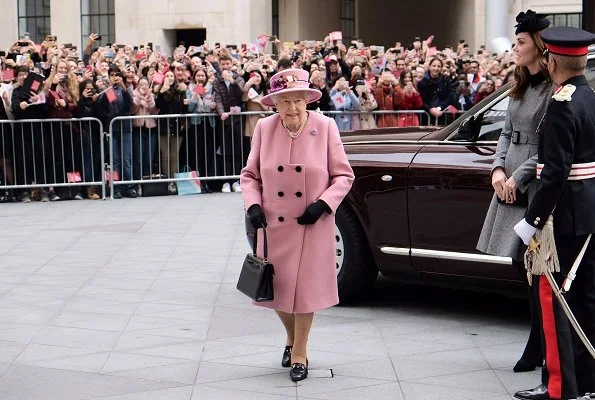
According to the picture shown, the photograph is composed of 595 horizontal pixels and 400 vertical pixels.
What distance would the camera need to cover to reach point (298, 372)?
21.9ft

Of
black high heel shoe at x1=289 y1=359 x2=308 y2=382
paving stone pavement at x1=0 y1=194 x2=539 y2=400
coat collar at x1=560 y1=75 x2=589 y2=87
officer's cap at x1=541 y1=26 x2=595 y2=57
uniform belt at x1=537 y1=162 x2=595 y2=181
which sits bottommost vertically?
paving stone pavement at x1=0 y1=194 x2=539 y2=400

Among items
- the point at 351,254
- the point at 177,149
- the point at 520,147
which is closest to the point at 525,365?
the point at 520,147

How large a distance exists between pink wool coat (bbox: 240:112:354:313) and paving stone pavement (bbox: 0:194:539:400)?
531 mm

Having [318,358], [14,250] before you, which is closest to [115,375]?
[318,358]

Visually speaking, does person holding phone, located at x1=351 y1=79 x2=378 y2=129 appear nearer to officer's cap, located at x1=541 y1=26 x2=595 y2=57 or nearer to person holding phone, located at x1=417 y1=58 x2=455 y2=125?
person holding phone, located at x1=417 y1=58 x2=455 y2=125

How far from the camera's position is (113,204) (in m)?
15.5

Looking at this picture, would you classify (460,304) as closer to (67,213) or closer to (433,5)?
(67,213)

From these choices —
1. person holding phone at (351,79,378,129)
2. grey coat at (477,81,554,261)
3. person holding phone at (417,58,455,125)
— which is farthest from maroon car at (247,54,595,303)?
person holding phone at (417,58,455,125)

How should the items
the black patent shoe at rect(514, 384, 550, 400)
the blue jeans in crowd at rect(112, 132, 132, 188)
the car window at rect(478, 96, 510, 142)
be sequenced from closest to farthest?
the black patent shoe at rect(514, 384, 550, 400)
the car window at rect(478, 96, 510, 142)
the blue jeans in crowd at rect(112, 132, 132, 188)

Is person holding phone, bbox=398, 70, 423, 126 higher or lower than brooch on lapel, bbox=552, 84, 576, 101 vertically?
lower

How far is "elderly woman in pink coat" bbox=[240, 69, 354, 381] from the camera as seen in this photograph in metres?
6.60

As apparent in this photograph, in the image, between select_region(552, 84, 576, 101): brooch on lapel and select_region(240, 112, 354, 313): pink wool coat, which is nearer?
select_region(552, 84, 576, 101): brooch on lapel

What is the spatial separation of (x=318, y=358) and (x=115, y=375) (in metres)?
1.26

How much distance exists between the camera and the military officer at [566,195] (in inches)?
227
